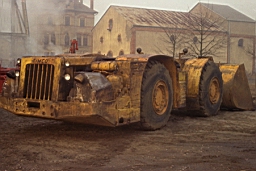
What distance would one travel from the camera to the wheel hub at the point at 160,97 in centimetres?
754

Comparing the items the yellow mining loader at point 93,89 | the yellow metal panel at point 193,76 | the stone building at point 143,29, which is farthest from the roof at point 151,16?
the yellow mining loader at point 93,89

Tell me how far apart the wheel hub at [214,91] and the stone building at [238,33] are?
32.9 m

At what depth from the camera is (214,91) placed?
10.0 meters

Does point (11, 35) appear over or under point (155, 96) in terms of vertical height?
over

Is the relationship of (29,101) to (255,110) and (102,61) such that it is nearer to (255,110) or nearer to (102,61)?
(102,61)

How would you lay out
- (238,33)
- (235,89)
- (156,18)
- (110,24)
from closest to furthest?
(235,89) → (156,18) → (110,24) → (238,33)

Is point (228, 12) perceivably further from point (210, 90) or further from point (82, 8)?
point (210, 90)

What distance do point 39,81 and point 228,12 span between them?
4149cm

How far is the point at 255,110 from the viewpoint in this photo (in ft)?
37.2

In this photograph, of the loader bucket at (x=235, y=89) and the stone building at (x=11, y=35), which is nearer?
the loader bucket at (x=235, y=89)

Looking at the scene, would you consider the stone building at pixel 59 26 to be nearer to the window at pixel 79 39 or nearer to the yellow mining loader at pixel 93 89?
the window at pixel 79 39

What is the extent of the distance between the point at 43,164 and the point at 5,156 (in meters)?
0.69

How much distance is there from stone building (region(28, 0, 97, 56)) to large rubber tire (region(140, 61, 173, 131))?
1257 inches

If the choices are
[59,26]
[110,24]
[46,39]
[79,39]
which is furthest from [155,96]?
[79,39]
